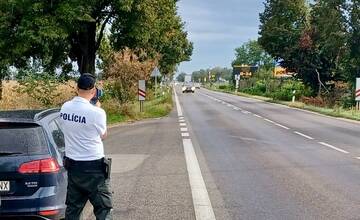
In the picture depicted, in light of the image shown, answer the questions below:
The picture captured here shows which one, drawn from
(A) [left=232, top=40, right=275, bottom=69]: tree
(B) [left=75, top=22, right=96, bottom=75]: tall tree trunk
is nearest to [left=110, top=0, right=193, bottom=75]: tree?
(B) [left=75, top=22, right=96, bottom=75]: tall tree trunk

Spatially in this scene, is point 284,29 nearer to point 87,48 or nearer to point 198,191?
point 87,48

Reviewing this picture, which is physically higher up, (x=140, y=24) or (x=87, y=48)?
(x=140, y=24)

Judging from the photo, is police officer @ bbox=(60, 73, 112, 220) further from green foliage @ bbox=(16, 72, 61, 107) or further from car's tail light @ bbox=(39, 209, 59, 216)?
green foliage @ bbox=(16, 72, 61, 107)

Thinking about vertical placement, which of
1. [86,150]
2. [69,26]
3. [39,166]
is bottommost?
[39,166]

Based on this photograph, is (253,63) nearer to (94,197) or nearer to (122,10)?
(122,10)

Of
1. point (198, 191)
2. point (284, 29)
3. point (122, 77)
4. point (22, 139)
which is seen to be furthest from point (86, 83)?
point (284, 29)

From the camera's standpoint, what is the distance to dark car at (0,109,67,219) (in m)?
5.93

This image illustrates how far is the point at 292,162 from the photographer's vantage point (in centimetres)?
1228

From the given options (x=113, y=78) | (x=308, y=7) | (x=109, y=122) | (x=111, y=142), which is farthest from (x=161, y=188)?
(x=308, y=7)

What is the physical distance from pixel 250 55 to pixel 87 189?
501 ft

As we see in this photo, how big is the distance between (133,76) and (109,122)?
207 inches

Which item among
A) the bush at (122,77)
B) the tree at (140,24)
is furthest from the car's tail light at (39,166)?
the tree at (140,24)

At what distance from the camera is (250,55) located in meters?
156

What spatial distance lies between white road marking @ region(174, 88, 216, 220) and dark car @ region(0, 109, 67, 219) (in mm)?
1945
